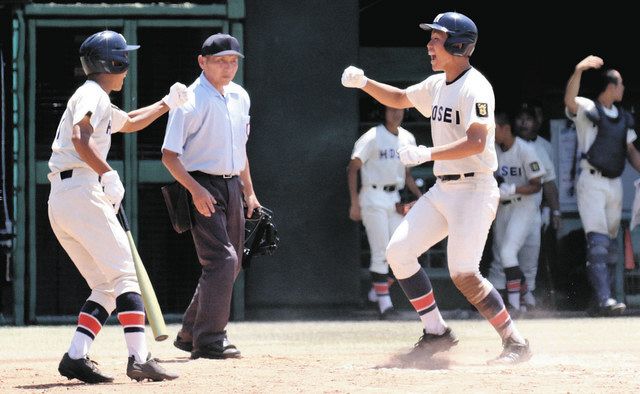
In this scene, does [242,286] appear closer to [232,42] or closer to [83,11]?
[83,11]

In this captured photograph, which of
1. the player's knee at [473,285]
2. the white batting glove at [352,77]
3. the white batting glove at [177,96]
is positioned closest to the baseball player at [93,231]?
the white batting glove at [177,96]

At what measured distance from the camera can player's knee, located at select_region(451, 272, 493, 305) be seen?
834 cm

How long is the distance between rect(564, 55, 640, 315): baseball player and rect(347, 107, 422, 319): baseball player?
5.28 feet

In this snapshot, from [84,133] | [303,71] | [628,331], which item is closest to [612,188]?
[628,331]

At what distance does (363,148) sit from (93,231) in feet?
17.1

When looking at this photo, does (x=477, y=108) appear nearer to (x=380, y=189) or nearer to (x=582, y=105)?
(x=380, y=189)

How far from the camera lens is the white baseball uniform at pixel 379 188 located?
1257cm

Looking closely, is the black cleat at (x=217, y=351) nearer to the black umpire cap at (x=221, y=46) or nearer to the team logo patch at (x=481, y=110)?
the black umpire cap at (x=221, y=46)

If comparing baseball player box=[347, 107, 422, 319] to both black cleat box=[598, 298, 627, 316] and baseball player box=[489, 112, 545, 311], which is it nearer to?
baseball player box=[489, 112, 545, 311]

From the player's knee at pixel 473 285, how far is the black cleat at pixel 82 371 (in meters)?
2.20

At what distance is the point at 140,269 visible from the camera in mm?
7910

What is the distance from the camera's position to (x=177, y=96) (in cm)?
825

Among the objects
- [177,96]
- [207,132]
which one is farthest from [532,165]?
[177,96]

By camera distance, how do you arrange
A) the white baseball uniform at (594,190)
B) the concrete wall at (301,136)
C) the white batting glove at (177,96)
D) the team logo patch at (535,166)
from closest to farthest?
the white batting glove at (177,96) → the concrete wall at (301,136) → the white baseball uniform at (594,190) → the team logo patch at (535,166)
